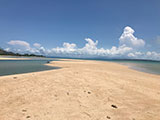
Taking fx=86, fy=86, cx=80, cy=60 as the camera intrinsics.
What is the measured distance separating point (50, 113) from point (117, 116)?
293 centimetres

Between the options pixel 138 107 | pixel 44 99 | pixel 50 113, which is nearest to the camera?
pixel 50 113

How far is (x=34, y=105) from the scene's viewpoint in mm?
4305

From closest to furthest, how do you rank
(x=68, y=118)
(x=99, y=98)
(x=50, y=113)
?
(x=68, y=118)
(x=50, y=113)
(x=99, y=98)

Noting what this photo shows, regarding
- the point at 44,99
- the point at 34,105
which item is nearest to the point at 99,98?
the point at 44,99

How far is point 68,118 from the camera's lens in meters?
3.53

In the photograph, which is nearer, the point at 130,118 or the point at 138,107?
the point at 130,118

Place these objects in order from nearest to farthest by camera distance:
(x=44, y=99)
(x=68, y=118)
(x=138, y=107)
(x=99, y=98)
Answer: (x=68, y=118) → (x=138, y=107) → (x=44, y=99) → (x=99, y=98)

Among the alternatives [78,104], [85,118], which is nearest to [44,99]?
[78,104]

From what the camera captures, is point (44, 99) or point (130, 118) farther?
point (44, 99)

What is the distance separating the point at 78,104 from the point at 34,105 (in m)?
2.23

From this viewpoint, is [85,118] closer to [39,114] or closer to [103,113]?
[103,113]

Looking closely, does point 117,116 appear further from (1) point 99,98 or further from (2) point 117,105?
(1) point 99,98

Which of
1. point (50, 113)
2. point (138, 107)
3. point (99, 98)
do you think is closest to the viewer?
point (50, 113)

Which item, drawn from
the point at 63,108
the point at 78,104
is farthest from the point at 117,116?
the point at 63,108
